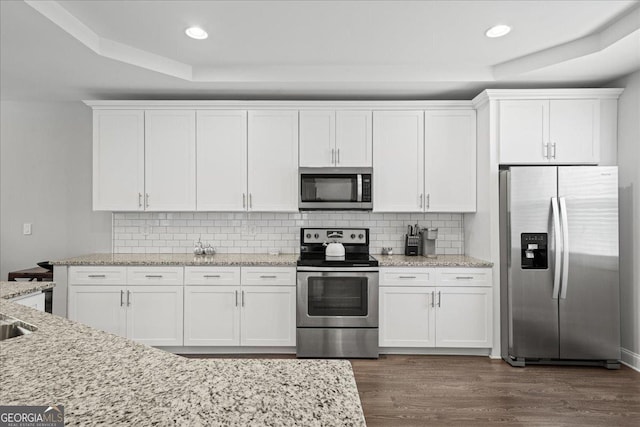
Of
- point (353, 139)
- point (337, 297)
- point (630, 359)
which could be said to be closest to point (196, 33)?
point (353, 139)

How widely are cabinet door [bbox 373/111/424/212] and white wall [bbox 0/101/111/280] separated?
3007 millimetres

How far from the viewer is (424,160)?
12.9 ft

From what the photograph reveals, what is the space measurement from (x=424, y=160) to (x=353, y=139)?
29.4 inches

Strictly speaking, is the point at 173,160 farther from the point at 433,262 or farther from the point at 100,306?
the point at 433,262

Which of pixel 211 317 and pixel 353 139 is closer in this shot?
pixel 211 317

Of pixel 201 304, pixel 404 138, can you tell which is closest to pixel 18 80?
pixel 201 304

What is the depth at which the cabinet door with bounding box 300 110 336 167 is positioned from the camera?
3926 millimetres

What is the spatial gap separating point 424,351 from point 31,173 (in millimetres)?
4536

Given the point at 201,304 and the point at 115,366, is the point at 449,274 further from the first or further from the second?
the point at 115,366

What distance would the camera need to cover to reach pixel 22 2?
7.22 feet

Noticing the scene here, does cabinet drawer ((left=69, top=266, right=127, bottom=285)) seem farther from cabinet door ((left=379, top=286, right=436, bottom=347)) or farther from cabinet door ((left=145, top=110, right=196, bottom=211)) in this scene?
cabinet door ((left=379, top=286, right=436, bottom=347))

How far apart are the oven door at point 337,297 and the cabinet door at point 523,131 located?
1.70 m

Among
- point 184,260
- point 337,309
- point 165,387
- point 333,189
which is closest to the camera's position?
point 165,387

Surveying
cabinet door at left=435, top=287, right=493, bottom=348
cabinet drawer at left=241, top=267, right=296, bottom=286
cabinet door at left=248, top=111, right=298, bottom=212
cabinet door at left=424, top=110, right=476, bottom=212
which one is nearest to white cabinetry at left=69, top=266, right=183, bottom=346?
cabinet drawer at left=241, top=267, right=296, bottom=286
